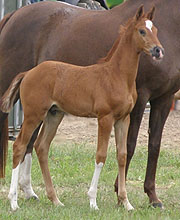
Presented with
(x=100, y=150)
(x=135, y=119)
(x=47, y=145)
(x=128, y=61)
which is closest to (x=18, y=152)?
(x=47, y=145)

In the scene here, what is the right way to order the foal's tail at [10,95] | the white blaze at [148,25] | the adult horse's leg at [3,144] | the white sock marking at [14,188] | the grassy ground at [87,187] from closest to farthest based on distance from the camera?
the white blaze at [148,25], the grassy ground at [87,187], the white sock marking at [14,188], the foal's tail at [10,95], the adult horse's leg at [3,144]

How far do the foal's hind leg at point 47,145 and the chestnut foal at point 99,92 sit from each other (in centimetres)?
28

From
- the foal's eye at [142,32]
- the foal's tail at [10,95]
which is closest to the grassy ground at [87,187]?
the foal's tail at [10,95]

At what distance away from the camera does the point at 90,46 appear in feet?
19.9

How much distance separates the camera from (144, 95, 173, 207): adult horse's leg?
5.96 metres

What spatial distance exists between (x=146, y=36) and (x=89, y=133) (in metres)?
5.03

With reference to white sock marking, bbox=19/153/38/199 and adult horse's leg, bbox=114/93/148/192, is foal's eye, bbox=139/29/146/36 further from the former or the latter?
white sock marking, bbox=19/153/38/199

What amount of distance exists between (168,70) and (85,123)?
5.18 meters

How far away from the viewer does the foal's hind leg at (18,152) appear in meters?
5.43

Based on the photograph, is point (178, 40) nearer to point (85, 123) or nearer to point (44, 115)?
point (44, 115)

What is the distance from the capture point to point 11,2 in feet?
31.7

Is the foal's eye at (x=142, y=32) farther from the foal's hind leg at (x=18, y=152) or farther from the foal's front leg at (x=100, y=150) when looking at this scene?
the foal's hind leg at (x=18, y=152)

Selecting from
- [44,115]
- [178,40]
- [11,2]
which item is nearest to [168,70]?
[178,40]

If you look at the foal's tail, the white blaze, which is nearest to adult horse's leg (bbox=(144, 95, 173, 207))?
the white blaze
